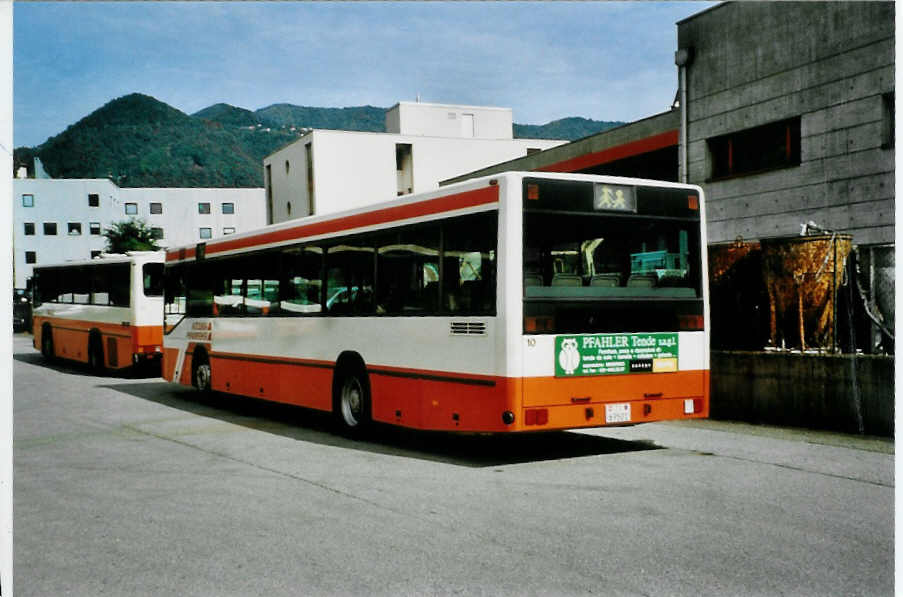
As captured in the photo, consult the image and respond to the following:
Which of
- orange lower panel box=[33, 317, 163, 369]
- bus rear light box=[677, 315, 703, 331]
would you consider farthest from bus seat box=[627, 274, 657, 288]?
orange lower panel box=[33, 317, 163, 369]

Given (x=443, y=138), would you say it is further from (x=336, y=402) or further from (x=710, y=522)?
(x=710, y=522)

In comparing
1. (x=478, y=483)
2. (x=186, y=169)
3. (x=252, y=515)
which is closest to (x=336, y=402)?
(x=478, y=483)

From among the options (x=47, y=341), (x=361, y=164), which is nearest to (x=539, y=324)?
(x=47, y=341)

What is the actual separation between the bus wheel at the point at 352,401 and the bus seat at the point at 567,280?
2.87 m

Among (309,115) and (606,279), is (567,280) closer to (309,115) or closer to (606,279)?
(606,279)

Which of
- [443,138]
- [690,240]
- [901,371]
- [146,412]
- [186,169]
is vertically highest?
[443,138]

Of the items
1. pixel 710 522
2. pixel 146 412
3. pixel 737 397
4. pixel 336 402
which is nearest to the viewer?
pixel 710 522

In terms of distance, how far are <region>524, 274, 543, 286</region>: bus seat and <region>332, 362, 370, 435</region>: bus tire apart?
108 inches

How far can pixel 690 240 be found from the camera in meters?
9.67

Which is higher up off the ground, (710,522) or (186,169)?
(186,169)

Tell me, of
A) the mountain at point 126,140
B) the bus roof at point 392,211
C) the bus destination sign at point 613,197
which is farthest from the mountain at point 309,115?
the bus destination sign at point 613,197

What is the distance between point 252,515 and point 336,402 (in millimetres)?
4396

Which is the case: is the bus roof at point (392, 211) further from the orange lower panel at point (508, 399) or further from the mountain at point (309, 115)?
the orange lower panel at point (508, 399)

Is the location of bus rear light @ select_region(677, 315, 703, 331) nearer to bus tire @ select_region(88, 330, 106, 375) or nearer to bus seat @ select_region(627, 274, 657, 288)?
bus seat @ select_region(627, 274, 657, 288)
